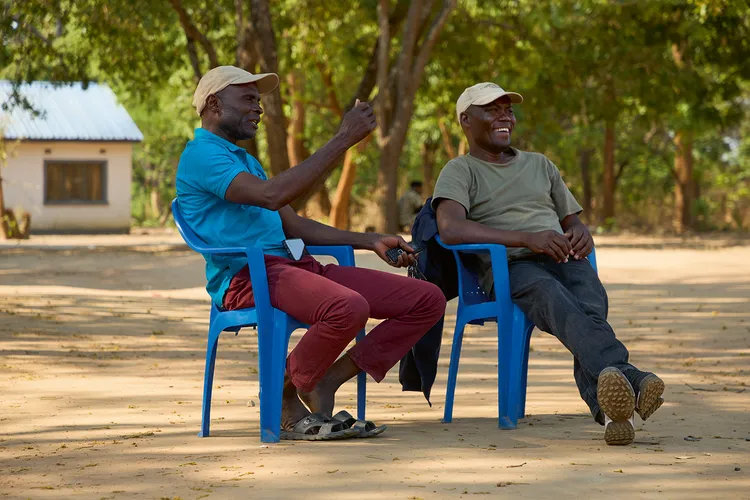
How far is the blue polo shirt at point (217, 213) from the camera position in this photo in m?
4.77

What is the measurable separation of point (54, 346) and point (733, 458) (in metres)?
5.20

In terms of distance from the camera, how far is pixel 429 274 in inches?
214

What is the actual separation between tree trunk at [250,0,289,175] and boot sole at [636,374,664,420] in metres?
14.5

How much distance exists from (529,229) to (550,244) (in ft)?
0.92

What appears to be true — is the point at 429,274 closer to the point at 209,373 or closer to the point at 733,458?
→ the point at 209,373

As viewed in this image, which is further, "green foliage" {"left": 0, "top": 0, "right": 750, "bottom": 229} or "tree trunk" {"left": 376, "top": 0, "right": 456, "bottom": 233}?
"green foliage" {"left": 0, "top": 0, "right": 750, "bottom": 229}

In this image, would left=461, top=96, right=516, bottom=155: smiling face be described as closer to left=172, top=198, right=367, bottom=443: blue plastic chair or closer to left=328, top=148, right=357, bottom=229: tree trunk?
left=172, top=198, right=367, bottom=443: blue plastic chair

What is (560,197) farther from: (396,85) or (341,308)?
(396,85)

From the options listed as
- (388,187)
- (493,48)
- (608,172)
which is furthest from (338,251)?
(608,172)

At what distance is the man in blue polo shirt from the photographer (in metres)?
4.59

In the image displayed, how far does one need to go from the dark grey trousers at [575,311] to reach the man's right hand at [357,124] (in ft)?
3.15

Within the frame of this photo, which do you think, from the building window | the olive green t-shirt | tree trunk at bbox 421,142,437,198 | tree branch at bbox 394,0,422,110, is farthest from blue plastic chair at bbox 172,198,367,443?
tree trunk at bbox 421,142,437,198

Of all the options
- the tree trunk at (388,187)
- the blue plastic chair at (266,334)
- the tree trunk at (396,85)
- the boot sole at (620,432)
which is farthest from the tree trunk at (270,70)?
the boot sole at (620,432)

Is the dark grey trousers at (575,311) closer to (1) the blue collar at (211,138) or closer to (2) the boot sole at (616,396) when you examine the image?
(2) the boot sole at (616,396)
